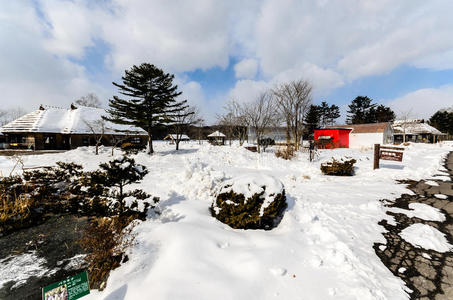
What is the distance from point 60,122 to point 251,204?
3084 cm

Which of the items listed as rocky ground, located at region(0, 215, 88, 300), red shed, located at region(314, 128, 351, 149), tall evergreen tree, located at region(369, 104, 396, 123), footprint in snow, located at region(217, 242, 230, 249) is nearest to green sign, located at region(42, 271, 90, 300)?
rocky ground, located at region(0, 215, 88, 300)

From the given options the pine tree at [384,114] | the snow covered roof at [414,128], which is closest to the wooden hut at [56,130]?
the snow covered roof at [414,128]

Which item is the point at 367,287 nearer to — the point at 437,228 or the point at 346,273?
the point at 346,273

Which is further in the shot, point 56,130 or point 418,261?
point 56,130

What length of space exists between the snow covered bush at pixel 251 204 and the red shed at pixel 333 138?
2795 centimetres

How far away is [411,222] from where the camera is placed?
4539 mm

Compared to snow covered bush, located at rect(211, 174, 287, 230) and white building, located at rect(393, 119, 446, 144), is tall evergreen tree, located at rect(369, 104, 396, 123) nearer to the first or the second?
white building, located at rect(393, 119, 446, 144)

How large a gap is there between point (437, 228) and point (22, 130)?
112 feet

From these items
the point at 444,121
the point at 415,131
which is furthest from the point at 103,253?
the point at 444,121

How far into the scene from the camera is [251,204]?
14.1ft

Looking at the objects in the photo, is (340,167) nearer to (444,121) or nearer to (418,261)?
(418,261)

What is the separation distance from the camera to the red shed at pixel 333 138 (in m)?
29.2

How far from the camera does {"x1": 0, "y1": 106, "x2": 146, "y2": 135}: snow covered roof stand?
71.0 ft

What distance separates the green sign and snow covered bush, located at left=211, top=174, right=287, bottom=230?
283 centimetres
